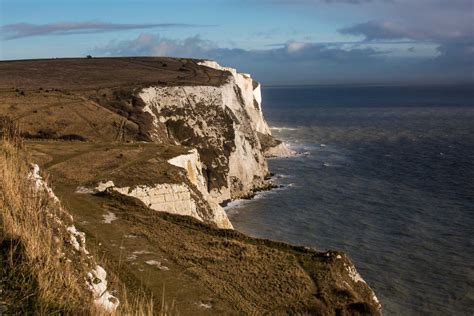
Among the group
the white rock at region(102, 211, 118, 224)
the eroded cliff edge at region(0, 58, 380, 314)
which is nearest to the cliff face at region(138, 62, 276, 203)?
the eroded cliff edge at region(0, 58, 380, 314)

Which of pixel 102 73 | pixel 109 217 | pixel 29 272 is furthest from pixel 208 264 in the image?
pixel 102 73

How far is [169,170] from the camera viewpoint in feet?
119

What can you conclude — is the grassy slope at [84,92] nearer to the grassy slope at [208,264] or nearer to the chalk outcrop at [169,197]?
the chalk outcrop at [169,197]

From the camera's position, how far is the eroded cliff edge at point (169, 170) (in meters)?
20.2

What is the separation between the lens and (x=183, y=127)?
6438 centimetres

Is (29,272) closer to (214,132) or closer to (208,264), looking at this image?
(208,264)

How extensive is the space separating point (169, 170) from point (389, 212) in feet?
76.9

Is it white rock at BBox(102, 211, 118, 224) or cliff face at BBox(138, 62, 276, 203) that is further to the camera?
cliff face at BBox(138, 62, 276, 203)

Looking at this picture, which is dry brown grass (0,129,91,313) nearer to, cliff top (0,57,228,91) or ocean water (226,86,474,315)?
ocean water (226,86,474,315)

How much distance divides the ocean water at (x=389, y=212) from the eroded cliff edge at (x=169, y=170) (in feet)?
21.7

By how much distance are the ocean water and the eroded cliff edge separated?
21.7ft

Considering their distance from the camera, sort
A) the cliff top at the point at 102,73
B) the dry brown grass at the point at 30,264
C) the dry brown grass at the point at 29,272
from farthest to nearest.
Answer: the cliff top at the point at 102,73, the dry brown grass at the point at 30,264, the dry brown grass at the point at 29,272

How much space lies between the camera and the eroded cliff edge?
20188 mm

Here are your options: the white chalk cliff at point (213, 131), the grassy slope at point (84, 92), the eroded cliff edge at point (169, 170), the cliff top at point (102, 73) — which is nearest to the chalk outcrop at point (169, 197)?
the eroded cliff edge at point (169, 170)
